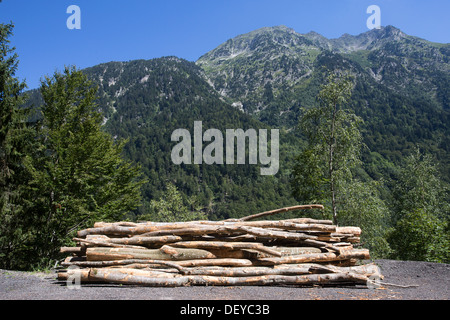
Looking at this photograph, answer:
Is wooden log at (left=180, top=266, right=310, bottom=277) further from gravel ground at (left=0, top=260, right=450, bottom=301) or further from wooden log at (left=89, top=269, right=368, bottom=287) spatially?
gravel ground at (left=0, top=260, right=450, bottom=301)

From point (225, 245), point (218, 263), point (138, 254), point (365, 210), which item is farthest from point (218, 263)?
point (365, 210)

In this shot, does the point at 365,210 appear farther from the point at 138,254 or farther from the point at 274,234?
the point at 138,254

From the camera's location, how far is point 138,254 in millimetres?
7207

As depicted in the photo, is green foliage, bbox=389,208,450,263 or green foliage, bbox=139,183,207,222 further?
green foliage, bbox=139,183,207,222

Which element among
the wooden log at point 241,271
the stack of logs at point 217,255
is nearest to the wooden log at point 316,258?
the stack of logs at point 217,255

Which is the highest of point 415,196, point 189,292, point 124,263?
point 124,263

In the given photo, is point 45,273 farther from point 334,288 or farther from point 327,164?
point 327,164

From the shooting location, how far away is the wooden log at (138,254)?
715 centimetres

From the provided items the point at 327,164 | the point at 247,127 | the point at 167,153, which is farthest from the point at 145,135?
the point at 327,164

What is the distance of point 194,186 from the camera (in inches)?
5753

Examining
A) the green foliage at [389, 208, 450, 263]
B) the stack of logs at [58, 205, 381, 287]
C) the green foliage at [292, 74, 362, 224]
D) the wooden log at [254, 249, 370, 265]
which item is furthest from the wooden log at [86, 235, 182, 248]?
the green foliage at [389, 208, 450, 263]

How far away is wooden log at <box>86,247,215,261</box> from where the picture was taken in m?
7.15

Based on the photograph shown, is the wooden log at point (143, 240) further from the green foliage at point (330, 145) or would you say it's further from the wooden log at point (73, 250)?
the green foliage at point (330, 145)

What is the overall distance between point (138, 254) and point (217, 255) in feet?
6.48
